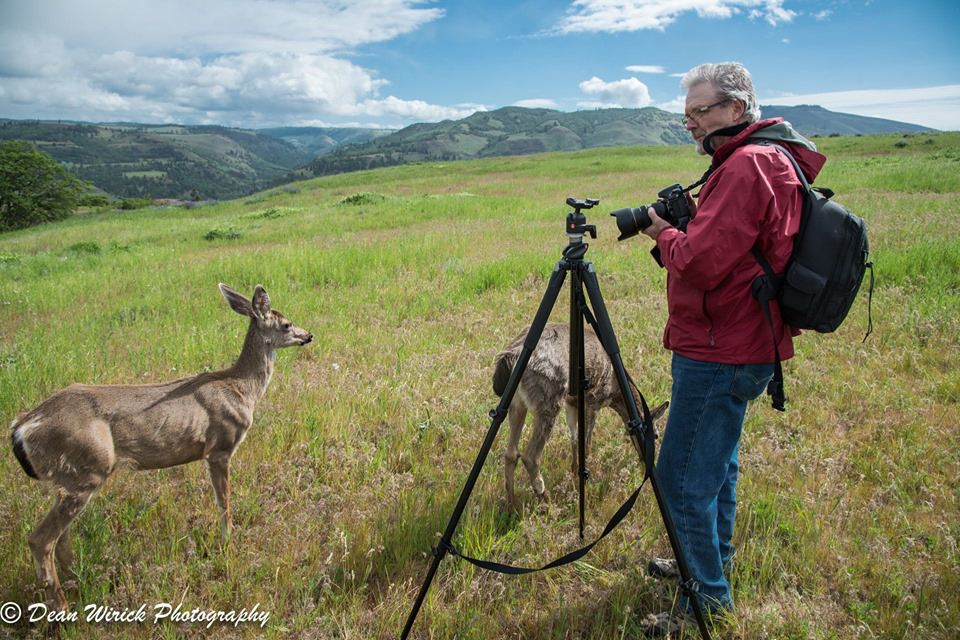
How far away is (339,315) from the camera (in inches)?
Answer: 330

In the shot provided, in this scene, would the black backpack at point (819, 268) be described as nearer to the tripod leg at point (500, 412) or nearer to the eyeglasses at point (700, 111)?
the eyeglasses at point (700, 111)

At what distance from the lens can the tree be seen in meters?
43.2

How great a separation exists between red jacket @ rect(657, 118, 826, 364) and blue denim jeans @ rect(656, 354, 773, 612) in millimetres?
103

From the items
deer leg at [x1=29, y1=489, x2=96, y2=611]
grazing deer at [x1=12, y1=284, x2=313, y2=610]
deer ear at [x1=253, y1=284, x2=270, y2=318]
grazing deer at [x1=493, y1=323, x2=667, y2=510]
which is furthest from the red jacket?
deer leg at [x1=29, y1=489, x2=96, y2=611]

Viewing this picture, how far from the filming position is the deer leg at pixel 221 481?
3754mm

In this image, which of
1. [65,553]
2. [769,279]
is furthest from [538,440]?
[65,553]

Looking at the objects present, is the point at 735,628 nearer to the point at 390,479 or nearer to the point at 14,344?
the point at 390,479

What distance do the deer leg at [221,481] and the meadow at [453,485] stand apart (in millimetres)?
140

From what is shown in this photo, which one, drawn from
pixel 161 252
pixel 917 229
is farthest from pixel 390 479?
pixel 161 252

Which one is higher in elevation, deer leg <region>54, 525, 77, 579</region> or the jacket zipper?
the jacket zipper

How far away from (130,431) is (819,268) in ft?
13.4

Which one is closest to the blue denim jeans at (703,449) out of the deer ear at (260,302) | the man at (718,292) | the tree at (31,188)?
the man at (718,292)

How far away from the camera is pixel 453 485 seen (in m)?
4.41

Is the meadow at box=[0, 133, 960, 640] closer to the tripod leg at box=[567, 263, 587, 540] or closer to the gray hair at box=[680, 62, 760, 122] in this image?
the tripod leg at box=[567, 263, 587, 540]
